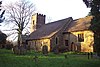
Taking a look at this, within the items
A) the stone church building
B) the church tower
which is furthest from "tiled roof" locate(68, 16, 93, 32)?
the church tower

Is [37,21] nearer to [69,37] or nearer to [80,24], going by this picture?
[69,37]

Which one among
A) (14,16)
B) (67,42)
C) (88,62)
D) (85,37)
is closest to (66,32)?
(67,42)

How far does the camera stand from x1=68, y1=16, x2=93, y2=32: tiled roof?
52931 mm

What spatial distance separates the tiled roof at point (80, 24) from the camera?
52.9m

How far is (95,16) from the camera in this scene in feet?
95.8

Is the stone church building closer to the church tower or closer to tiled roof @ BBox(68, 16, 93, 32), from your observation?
tiled roof @ BBox(68, 16, 93, 32)

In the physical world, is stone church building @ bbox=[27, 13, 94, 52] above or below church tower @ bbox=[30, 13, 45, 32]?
below

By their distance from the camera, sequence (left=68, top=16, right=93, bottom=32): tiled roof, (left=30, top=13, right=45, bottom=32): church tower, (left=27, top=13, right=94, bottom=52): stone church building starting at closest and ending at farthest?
(left=27, top=13, right=94, bottom=52): stone church building, (left=68, top=16, right=93, bottom=32): tiled roof, (left=30, top=13, right=45, bottom=32): church tower

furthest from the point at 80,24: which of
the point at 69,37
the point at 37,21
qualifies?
the point at 37,21

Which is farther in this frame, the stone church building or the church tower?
the church tower

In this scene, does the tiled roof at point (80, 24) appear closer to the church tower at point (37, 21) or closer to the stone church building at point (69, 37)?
the stone church building at point (69, 37)

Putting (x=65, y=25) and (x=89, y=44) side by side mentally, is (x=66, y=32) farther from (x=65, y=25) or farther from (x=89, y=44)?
(x=89, y=44)

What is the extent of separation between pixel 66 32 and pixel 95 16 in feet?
92.7

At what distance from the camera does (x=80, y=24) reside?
5569cm
